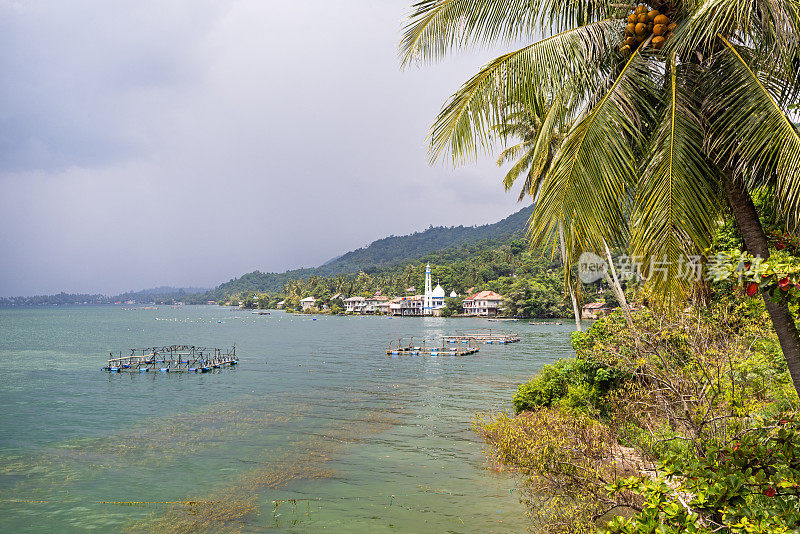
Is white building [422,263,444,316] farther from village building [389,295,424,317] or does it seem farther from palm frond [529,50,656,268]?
palm frond [529,50,656,268]

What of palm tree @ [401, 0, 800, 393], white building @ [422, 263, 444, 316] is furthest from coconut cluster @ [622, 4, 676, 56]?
white building @ [422, 263, 444, 316]

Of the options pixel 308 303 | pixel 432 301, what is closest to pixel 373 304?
pixel 432 301

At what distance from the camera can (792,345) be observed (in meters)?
3.54

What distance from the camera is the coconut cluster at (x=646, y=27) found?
410cm

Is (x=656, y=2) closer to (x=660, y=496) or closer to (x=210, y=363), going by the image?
(x=660, y=496)

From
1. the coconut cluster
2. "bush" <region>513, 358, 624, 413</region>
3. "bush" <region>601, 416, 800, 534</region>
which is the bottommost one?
"bush" <region>513, 358, 624, 413</region>

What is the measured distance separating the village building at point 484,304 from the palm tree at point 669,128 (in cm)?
9929

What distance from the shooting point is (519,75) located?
4.57 metres

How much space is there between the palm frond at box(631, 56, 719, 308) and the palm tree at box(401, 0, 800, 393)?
10mm

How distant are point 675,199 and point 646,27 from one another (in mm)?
1650

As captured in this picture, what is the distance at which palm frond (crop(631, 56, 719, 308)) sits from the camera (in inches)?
144

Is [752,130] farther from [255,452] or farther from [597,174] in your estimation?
[255,452]

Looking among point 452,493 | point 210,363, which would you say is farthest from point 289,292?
point 452,493

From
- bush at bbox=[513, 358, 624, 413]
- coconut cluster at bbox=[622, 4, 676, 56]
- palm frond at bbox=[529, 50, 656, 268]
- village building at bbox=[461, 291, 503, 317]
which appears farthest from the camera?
village building at bbox=[461, 291, 503, 317]
